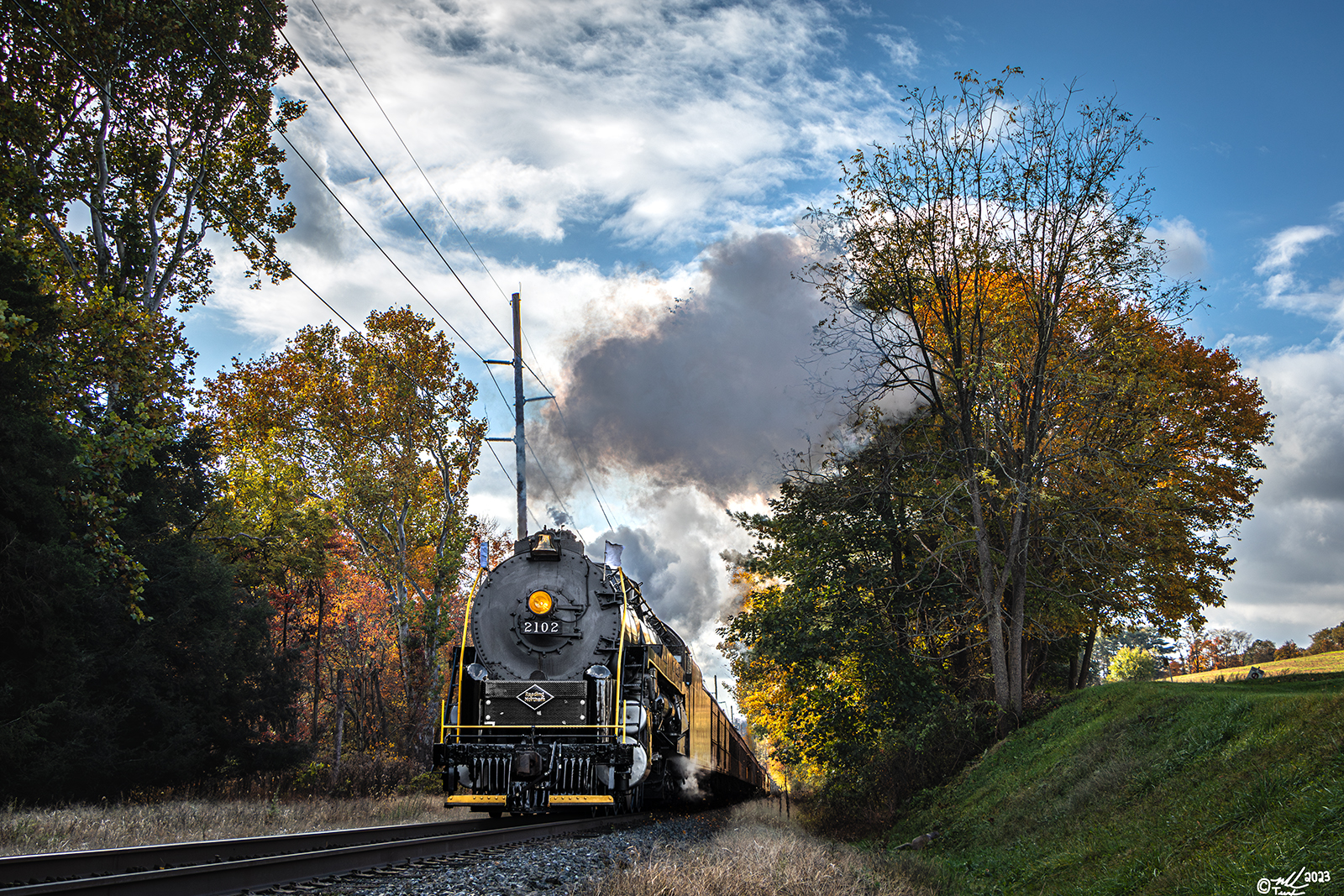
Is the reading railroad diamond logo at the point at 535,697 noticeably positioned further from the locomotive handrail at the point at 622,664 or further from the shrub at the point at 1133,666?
the shrub at the point at 1133,666

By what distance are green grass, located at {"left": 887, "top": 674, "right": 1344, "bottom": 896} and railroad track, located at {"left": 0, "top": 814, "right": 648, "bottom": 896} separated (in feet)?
20.8

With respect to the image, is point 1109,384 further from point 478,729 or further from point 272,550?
point 272,550

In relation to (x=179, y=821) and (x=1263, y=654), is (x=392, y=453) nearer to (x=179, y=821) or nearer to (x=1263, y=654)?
(x=179, y=821)

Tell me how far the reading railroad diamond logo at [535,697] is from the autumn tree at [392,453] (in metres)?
12.3

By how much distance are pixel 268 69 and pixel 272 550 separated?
1398cm

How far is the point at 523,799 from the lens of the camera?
11.8 meters

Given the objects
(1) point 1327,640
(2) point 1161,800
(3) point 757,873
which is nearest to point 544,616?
(3) point 757,873

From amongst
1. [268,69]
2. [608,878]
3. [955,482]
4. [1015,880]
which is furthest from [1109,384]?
[268,69]

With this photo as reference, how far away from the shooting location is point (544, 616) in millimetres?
13180

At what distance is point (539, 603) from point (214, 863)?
6.81m

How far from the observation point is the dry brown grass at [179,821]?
27.8ft

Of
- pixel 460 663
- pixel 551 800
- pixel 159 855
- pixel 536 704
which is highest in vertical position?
pixel 460 663

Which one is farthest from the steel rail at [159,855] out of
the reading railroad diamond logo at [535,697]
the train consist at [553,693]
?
the reading railroad diamond logo at [535,697]

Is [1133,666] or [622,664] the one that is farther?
[1133,666]
